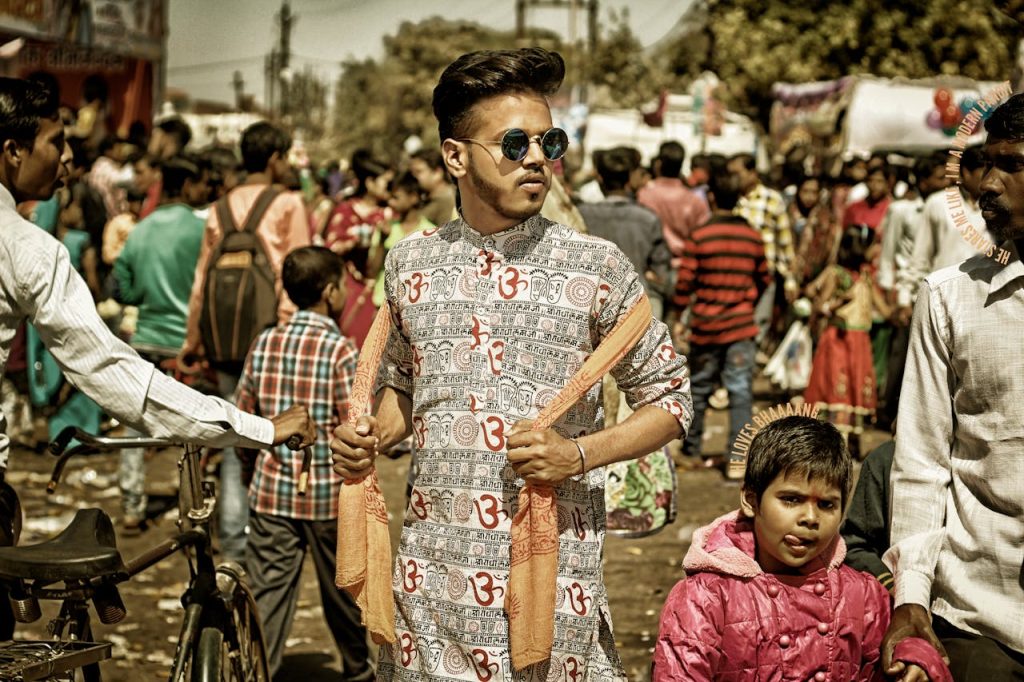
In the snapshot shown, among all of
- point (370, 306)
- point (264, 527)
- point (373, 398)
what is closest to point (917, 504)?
point (373, 398)

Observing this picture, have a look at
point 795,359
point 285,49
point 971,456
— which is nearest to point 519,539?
point 971,456

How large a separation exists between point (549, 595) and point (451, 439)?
41 cm

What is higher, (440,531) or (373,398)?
(373,398)

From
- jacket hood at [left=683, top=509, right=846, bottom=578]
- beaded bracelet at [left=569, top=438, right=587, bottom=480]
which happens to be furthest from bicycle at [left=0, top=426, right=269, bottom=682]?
jacket hood at [left=683, top=509, right=846, bottom=578]

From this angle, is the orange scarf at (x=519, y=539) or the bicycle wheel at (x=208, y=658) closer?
the orange scarf at (x=519, y=539)

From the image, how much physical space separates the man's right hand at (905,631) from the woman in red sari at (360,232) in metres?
6.29

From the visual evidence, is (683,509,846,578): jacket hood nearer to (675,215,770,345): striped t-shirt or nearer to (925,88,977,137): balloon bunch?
(675,215,770,345): striped t-shirt

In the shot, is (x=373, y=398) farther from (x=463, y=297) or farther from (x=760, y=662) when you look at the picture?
(x=760, y=662)

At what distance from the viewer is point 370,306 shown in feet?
30.8

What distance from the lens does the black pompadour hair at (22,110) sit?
3.48m

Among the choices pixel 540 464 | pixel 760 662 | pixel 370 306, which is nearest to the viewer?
pixel 540 464

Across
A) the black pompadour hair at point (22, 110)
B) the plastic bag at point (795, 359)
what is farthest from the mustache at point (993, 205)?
the plastic bag at point (795, 359)

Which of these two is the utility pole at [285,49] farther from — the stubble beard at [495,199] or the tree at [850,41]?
the stubble beard at [495,199]

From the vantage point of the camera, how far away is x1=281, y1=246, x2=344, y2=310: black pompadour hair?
A: 5.29 metres
